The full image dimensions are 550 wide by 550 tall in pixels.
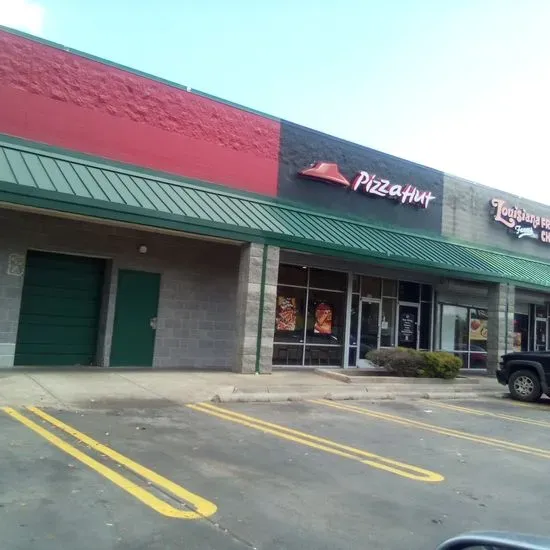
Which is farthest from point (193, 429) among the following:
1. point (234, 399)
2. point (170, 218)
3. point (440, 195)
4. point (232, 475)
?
point (440, 195)

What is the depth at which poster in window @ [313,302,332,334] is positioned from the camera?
1753 cm

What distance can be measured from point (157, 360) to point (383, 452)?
851cm

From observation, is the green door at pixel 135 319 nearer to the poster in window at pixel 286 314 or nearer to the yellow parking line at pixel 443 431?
the poster in window at pixel 286 314

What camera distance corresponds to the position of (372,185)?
17859 mm

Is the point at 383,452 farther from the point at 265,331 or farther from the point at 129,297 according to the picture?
the point at 129,297

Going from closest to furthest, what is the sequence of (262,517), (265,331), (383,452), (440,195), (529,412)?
(262,517)
(383,452)
(529,412)
(265,331)
(440,195)

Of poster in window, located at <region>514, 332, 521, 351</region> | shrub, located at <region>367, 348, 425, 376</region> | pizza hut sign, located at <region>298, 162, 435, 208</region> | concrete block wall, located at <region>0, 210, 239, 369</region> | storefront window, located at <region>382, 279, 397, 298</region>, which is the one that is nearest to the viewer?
concrete block wall, located at <region>0, 210, 239, 369</region>

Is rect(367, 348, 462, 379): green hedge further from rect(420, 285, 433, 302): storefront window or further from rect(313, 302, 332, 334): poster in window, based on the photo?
rect(420, 285, 433, 302): storefront window

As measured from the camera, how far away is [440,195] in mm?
19969

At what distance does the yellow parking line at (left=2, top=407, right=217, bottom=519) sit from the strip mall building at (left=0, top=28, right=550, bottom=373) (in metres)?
5.35

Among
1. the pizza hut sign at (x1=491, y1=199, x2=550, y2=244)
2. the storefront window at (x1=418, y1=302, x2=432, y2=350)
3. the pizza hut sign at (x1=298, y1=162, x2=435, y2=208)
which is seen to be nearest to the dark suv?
the storefront window at (x1=418, y1=302, x2=432, y2=350)

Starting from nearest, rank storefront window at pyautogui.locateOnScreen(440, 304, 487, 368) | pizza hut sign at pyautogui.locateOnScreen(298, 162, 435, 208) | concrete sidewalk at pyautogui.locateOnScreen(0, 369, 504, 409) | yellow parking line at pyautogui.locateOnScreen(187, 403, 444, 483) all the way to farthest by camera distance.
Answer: yellow parking line at pyautogui.locateOnScreen(187, 403, 444, 483) < concrete sidewalk at pyautogui.locateOnScreen(0, 369, 504, 409) < pizza hut sign at pyautogui.locateOnScreen(298, 162, 435, 208) < storefront window at pyautogui.locateOnScreen(440, 304, 487, 368)

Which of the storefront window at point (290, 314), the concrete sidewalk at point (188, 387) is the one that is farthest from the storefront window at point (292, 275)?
the concrete sidewalk at point (188, 387)

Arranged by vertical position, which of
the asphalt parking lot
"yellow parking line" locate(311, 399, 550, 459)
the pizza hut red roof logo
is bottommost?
the asphalt parking lot
